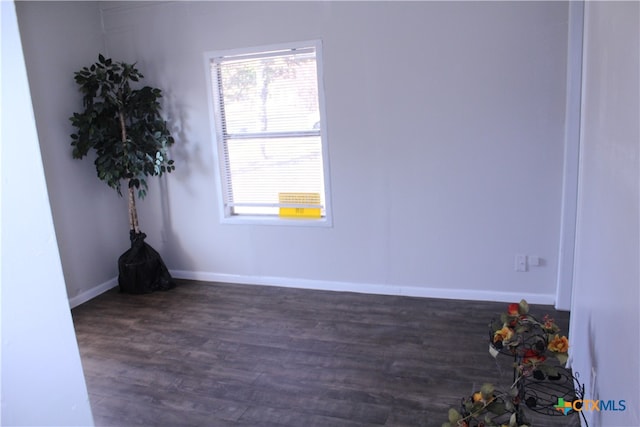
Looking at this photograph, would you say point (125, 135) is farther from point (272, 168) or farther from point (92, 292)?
point (92, 292)

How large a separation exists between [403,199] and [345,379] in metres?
1.49

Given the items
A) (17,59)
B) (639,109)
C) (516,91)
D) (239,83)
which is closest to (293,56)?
(239,83)

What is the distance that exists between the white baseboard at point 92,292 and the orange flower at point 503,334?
328cm

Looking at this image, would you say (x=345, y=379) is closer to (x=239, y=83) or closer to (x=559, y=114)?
(x=559, y=114)

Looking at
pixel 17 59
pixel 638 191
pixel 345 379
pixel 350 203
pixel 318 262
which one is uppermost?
pixel 17 59

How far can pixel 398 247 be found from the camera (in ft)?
12.1

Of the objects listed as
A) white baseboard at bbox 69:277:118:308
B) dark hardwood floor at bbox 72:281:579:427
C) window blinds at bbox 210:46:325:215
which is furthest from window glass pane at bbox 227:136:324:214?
white baseboard at bbox 69:277:118:308

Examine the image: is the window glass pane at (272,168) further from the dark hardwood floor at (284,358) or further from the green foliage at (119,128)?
the dark hardwood floor at (284,358)

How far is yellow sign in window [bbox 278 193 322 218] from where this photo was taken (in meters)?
3.88

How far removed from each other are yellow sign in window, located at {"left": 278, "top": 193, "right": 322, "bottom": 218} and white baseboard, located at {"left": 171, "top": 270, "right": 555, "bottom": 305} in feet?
1.82

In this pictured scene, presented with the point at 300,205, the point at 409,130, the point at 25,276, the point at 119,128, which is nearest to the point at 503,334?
the point at 25,276

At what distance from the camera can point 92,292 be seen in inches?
161

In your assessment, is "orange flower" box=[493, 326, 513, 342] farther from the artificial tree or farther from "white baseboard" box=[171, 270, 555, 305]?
the artificial tree

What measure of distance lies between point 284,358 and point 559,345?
62.9 inches
